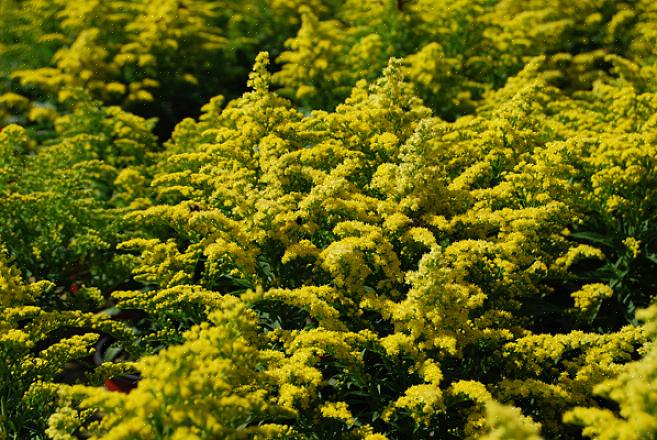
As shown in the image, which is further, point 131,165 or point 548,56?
point 548,56

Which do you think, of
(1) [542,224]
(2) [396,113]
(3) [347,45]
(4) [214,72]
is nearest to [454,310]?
(1) [542,224]

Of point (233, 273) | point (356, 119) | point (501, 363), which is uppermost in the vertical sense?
point (356, 119)

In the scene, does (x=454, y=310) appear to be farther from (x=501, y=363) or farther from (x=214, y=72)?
(x=214, y=72)

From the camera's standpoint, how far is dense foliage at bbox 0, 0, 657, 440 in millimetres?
3393

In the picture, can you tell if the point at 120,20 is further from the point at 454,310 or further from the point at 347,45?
the point at 454,310

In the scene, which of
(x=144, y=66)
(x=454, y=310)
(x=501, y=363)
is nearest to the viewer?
(x=454, y=310)

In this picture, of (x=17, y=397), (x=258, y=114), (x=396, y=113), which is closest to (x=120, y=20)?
(x=258, y=114)

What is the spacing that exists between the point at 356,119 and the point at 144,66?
5164 mm

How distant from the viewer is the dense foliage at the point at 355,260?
11.1 ft

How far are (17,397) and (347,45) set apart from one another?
6.38 m

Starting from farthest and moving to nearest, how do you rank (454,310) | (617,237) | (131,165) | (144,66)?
(144,66) < (131,165) < (617,237) < (454,310)

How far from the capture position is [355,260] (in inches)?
155

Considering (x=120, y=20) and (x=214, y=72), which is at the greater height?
(x=120, y=20)

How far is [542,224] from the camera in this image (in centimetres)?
432
